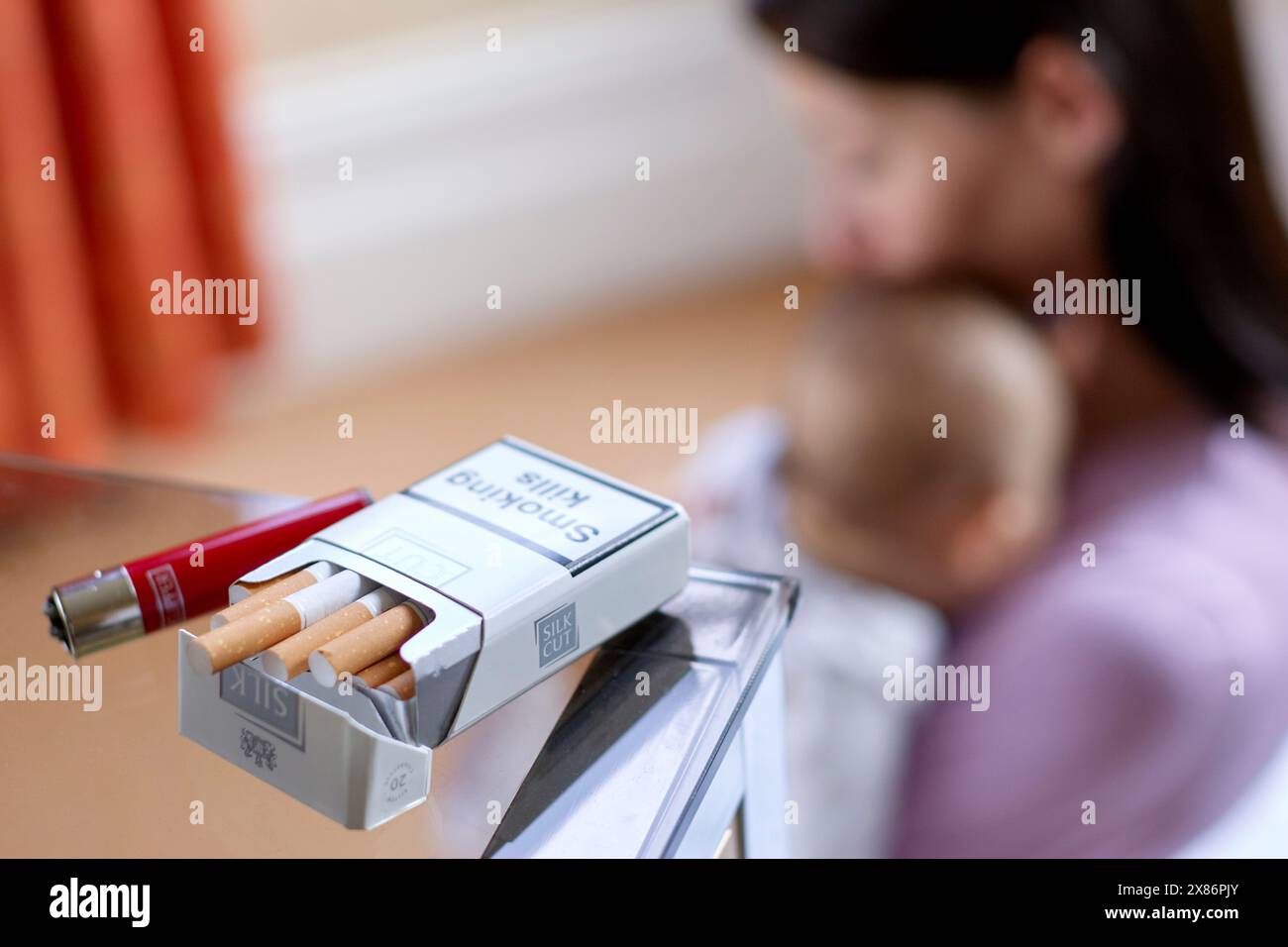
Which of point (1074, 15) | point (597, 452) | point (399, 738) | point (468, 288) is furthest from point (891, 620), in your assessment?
point (468, 288)

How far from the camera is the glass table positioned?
0.38 m

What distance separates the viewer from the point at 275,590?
40cm

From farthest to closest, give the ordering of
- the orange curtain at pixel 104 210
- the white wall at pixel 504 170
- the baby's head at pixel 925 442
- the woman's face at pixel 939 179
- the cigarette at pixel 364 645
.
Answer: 1. the white wall at pixel 504 170
2. the orange curtain at pixel 104 210
3. the woman's face at pixel 939 179
4. the baby's head at pixel 925 442
5. the cigarette at pixel 364 645

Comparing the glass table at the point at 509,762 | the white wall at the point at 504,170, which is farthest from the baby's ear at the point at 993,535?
the white wall at the point at 504,170

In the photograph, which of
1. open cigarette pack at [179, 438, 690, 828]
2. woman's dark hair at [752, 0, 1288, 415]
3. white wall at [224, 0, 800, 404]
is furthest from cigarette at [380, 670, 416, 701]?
white wall at [224, 0, 800, 404]

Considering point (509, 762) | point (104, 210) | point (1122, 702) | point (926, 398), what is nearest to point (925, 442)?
point (926, 398)

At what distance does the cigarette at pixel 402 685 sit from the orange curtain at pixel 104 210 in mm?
1277

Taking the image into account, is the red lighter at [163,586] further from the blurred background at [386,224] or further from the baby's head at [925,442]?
the blurred background at [386,224]

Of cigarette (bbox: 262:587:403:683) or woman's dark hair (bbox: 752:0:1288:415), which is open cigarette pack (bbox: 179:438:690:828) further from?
woman's dark hair (bbox: 752:0:1288:415)

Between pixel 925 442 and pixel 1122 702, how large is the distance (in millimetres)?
244

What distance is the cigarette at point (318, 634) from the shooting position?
1.22ft
